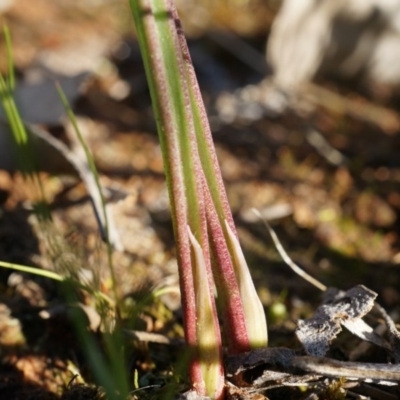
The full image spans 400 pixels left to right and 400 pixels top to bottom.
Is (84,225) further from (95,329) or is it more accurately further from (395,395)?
(395,395)

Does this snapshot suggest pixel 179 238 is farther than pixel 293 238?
No

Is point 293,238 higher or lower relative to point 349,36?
lower

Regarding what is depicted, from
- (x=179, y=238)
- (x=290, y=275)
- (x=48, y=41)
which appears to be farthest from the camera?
(x=48, y=41)

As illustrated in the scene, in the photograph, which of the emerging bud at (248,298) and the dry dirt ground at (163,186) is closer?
the emerging bud at (248,298)

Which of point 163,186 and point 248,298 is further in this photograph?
point 163,186

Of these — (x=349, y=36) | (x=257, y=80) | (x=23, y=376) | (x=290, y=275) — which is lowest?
(x=23, y=376)

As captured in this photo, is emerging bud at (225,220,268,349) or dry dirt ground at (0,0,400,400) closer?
emerging bud at (225,220,268,349)

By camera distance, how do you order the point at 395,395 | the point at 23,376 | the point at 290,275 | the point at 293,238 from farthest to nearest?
the point at 293,238, the point at 290,275, the point at 23,376, the point at 395,395

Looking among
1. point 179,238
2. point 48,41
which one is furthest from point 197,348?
point 48,41
